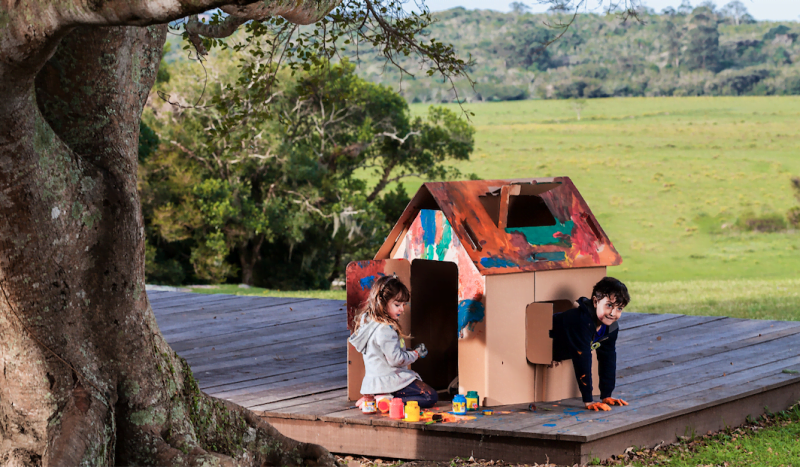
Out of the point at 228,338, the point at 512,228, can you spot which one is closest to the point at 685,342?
the point at 512,228

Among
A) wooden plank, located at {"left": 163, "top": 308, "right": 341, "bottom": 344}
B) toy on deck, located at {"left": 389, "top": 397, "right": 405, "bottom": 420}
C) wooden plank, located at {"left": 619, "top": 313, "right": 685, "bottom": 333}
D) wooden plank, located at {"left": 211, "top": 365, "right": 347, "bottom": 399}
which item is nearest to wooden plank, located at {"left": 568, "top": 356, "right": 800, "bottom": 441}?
toy on deck, located at {"left": 389, "top": 397, "right": 405, "bottom": 420}

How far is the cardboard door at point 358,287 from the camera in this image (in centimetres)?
507

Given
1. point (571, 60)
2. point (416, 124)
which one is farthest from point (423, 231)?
point (571, 60)

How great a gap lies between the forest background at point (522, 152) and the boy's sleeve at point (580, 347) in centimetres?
156

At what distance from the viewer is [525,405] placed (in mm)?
4926

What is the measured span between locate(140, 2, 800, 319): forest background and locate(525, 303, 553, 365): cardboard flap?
4.60 feet

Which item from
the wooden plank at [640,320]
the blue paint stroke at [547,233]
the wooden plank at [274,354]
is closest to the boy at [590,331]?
the blue paint stroke at [547,233]

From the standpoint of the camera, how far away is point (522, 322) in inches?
191

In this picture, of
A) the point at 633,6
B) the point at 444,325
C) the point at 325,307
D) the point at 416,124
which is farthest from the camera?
the point at 416,124

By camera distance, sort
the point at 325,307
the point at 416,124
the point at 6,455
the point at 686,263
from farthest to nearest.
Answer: the point at 686,263 → the point at 416,124 → the point at 325,307 → the point at 6,455

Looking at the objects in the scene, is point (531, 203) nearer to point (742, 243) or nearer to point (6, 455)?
point (6, 455)

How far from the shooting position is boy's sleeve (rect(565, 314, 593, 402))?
4.74 meters

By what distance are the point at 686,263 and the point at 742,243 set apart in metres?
2.81

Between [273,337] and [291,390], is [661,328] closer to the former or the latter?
[273,337]
